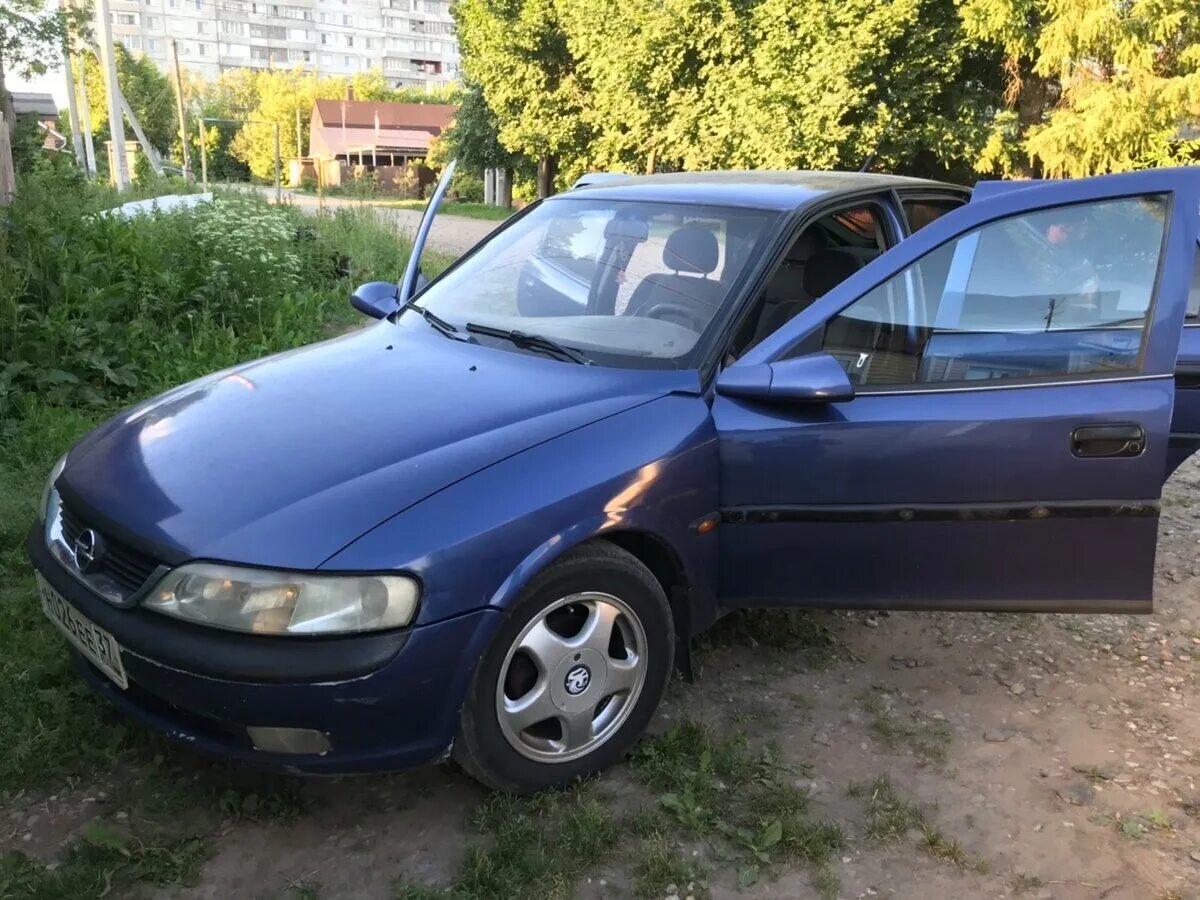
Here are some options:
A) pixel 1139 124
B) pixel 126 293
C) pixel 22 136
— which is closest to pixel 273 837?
pixel 126 293

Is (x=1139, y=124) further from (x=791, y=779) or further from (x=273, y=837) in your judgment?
(x=273, y=837)

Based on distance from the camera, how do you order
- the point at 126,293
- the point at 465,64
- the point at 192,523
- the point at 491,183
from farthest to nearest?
the point at 491,183, the point at 465,64, the point at 126,293, the point at 192,523

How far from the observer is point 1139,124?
12.3 m

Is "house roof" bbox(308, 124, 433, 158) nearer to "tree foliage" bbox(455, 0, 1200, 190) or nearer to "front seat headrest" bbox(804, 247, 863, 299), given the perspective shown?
"tree foliage" bbox(455, 0, 1200, 190)

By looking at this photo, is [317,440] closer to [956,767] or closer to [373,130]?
[956,767]

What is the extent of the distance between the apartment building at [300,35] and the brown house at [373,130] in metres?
32.3

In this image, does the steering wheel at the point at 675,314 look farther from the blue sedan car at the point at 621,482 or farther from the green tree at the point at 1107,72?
the green tree at the point at 1107,72

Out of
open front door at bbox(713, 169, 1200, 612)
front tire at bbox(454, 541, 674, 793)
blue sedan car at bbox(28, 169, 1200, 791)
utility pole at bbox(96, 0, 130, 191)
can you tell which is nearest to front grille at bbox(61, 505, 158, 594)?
blue sedan car at bbox(28, 169, 1200, 791)

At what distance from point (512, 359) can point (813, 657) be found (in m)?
1.59

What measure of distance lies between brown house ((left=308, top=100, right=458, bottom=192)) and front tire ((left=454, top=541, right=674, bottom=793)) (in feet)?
207

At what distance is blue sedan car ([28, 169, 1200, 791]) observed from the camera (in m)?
2.19

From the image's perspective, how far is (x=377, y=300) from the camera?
3.95 meters

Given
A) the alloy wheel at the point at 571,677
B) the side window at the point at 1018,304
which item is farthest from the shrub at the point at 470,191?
the alloy wheel at the point at 571,677

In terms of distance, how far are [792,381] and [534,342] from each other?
894 millimetres
